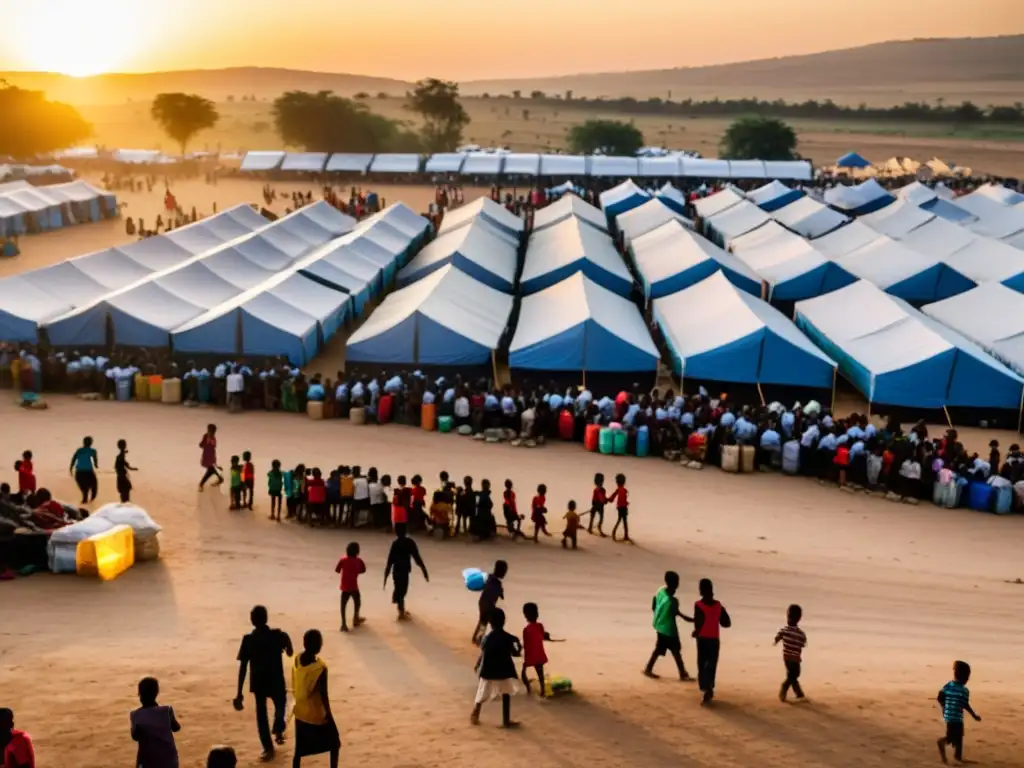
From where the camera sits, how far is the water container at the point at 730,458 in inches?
623

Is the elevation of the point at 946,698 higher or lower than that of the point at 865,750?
higher

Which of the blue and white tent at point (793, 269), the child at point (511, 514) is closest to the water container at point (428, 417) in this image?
the child at point (511, 514)

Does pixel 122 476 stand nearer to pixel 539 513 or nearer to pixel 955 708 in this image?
pixel 539 513

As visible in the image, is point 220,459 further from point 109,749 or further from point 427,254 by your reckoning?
point 427,254

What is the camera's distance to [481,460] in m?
15.9

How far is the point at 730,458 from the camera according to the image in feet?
52.0

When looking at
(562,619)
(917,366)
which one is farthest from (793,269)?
(562,619)

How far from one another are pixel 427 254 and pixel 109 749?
21951mm

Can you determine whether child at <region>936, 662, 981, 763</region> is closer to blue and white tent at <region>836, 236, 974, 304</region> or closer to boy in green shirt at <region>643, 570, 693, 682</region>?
boy in green shirt at <region>643, 570, 693, 682</region>

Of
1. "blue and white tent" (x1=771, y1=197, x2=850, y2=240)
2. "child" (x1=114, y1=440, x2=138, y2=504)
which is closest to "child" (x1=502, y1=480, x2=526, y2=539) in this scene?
"child" (x1=114, y1=440, x2=138, y2=504)

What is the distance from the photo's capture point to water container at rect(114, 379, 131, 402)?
60.2 ft

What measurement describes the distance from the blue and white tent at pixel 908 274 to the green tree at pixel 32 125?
5512 centimetres

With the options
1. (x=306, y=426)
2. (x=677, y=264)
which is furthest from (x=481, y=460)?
(x=677, y=264)

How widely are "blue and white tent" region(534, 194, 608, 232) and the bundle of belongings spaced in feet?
77.5
